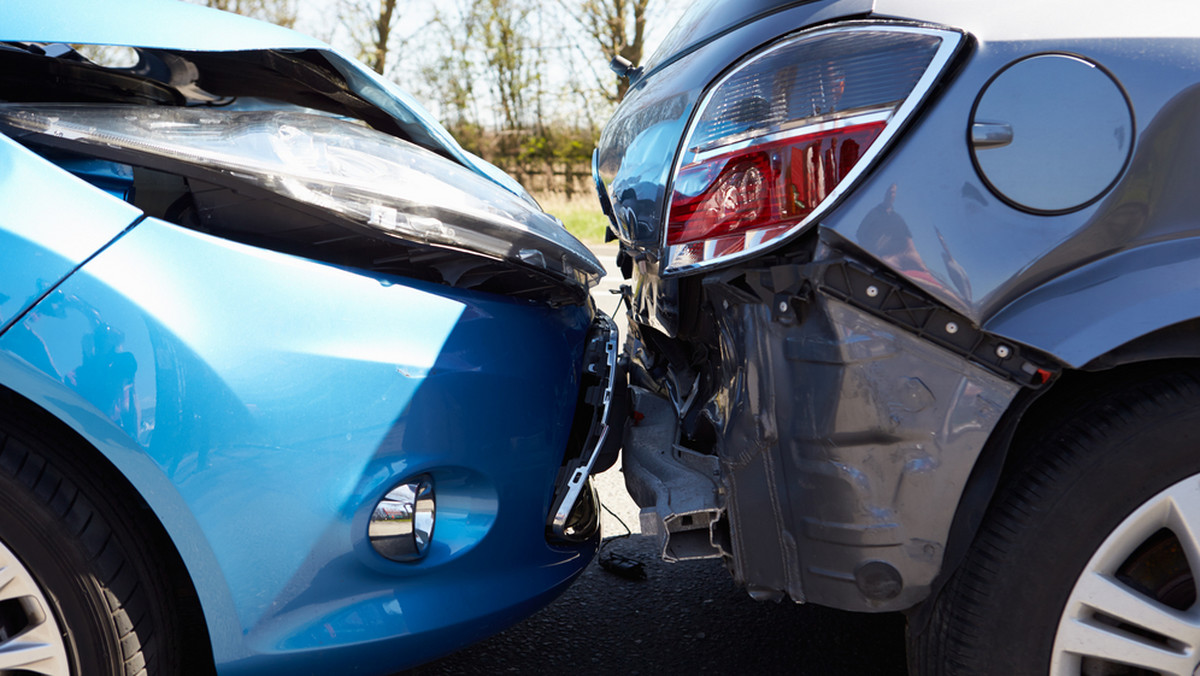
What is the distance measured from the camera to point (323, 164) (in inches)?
64.1

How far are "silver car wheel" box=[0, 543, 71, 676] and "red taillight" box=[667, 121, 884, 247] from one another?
3.97ft

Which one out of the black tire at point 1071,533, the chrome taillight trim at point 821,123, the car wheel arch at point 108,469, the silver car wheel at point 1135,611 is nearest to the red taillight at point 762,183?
the chrome taillight trim at point 821,123

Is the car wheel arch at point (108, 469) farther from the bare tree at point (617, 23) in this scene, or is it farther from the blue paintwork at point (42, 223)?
the bare tree at point (617, 23)

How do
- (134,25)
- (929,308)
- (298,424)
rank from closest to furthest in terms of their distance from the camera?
(929,308), (298,424), (134,25)

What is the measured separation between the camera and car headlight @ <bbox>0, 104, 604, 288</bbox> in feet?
4.97

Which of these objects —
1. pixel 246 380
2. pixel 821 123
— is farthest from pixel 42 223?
pixel 821 123

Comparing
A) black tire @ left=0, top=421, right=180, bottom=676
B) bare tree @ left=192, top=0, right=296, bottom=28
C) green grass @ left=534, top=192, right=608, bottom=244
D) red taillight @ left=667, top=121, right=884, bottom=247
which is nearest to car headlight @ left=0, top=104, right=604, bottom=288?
red taillight @ left=667, top=121, right=884, bottom=247

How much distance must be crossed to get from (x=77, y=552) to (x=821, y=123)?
139 centimetres

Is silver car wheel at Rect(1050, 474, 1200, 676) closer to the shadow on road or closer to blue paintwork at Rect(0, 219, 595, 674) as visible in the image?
the shadow on road

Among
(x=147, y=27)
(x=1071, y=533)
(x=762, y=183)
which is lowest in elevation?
(x=1071, y=533)

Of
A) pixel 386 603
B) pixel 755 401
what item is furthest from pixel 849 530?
pixel 386 603

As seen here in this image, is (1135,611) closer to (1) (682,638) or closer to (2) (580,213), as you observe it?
(1) (682,638)

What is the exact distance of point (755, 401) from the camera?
1.48 m

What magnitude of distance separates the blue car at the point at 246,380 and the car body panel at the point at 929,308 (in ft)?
1.50
